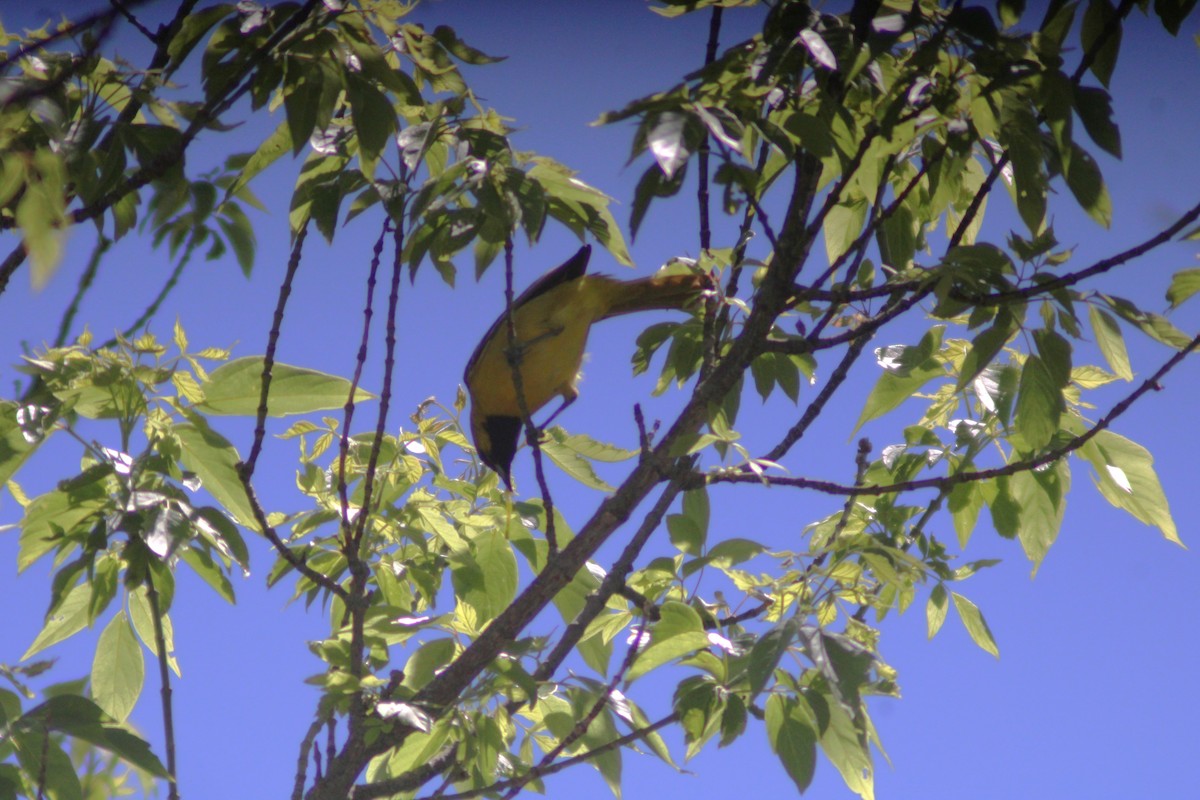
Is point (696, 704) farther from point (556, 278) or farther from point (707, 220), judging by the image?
point (556, 278)

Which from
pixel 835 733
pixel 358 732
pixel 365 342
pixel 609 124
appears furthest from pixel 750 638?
pixel 609 124

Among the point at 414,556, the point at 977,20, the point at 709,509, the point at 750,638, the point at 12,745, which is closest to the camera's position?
the point at 977,20

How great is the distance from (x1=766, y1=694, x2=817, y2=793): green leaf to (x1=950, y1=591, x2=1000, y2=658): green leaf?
675mm

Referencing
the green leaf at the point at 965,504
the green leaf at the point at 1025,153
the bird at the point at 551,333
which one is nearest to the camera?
the green leaf at the point at 1025,153

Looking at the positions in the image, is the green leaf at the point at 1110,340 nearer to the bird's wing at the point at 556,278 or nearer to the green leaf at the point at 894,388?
the green leaf at the point at 894,388

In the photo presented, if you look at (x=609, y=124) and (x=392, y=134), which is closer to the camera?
(x=609, y=124)

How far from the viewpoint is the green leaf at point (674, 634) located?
194cm

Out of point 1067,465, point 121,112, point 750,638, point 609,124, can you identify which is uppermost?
point 121,112

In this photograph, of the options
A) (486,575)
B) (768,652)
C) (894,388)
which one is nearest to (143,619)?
(486,575)

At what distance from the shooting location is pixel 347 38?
2.04 metres

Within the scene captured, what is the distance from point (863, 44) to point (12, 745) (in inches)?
78.2

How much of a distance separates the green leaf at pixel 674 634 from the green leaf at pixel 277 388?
2.60 ft

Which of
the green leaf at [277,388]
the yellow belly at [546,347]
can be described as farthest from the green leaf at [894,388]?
the yellow belly at [546,347]

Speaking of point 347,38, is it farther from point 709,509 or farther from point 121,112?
point 709,509
